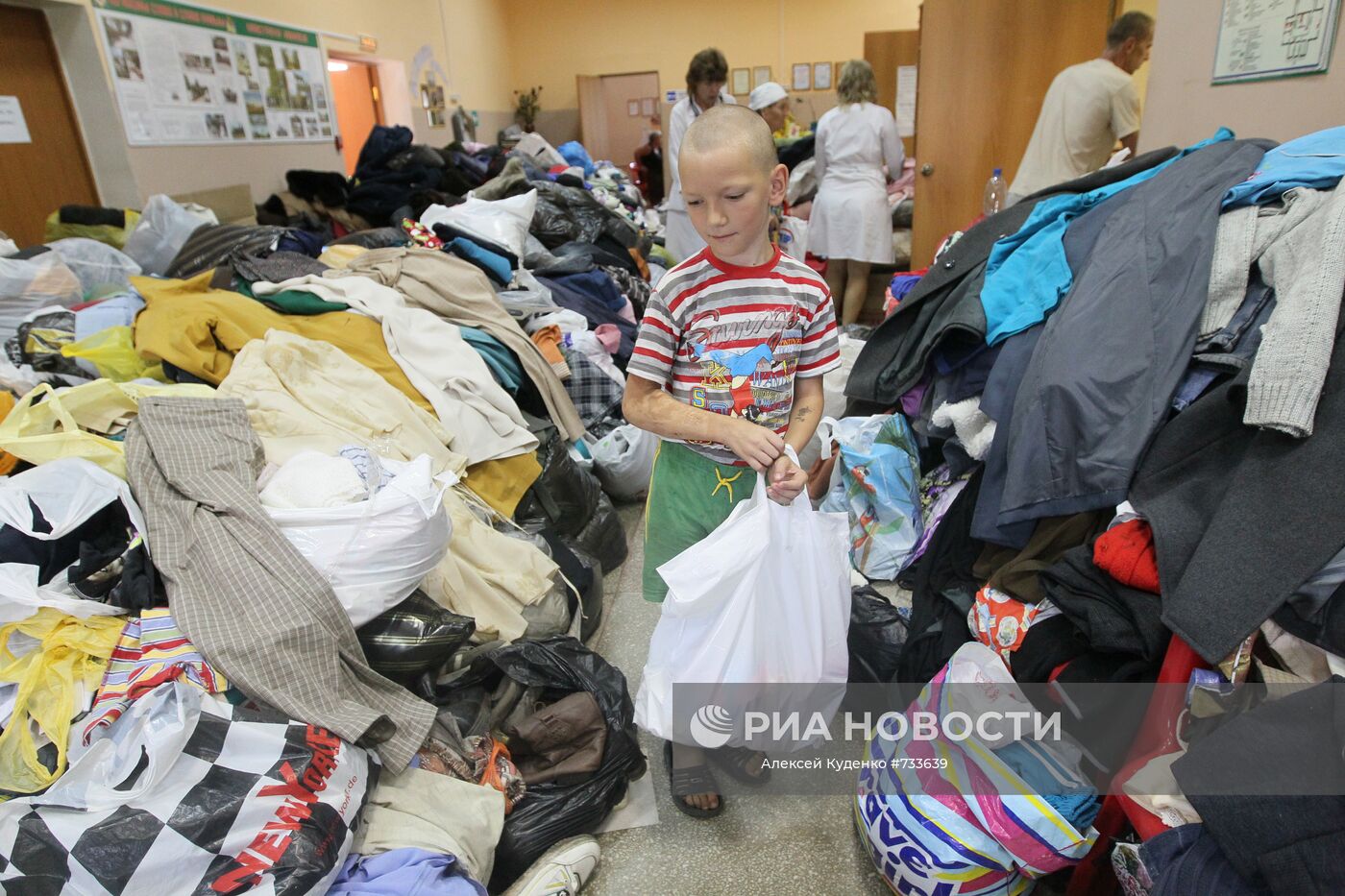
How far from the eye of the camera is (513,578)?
1854 mm

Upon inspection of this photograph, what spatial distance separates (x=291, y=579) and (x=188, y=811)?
0.39m

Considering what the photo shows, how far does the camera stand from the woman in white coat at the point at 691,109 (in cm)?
350

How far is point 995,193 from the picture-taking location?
3.68 m

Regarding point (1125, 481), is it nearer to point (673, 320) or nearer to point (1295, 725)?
point (1295, 725)

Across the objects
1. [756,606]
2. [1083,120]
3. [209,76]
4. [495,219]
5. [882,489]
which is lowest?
[882,489]

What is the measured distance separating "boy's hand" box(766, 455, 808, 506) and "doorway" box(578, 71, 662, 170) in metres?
8.20

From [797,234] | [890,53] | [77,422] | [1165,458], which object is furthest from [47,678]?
[890,53]

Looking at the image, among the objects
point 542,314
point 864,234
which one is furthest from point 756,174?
point 864,234

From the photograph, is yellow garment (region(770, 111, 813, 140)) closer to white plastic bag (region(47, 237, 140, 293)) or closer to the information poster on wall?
the information poster on wall

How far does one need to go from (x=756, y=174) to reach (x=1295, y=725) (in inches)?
43.1

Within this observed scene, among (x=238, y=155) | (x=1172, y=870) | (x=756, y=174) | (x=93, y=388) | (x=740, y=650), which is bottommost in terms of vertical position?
(x=1172, y=870)

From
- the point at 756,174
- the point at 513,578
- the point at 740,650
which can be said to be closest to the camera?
the point at 756,174

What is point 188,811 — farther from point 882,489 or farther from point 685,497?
point 882,489

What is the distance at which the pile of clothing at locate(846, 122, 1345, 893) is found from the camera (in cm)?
104
